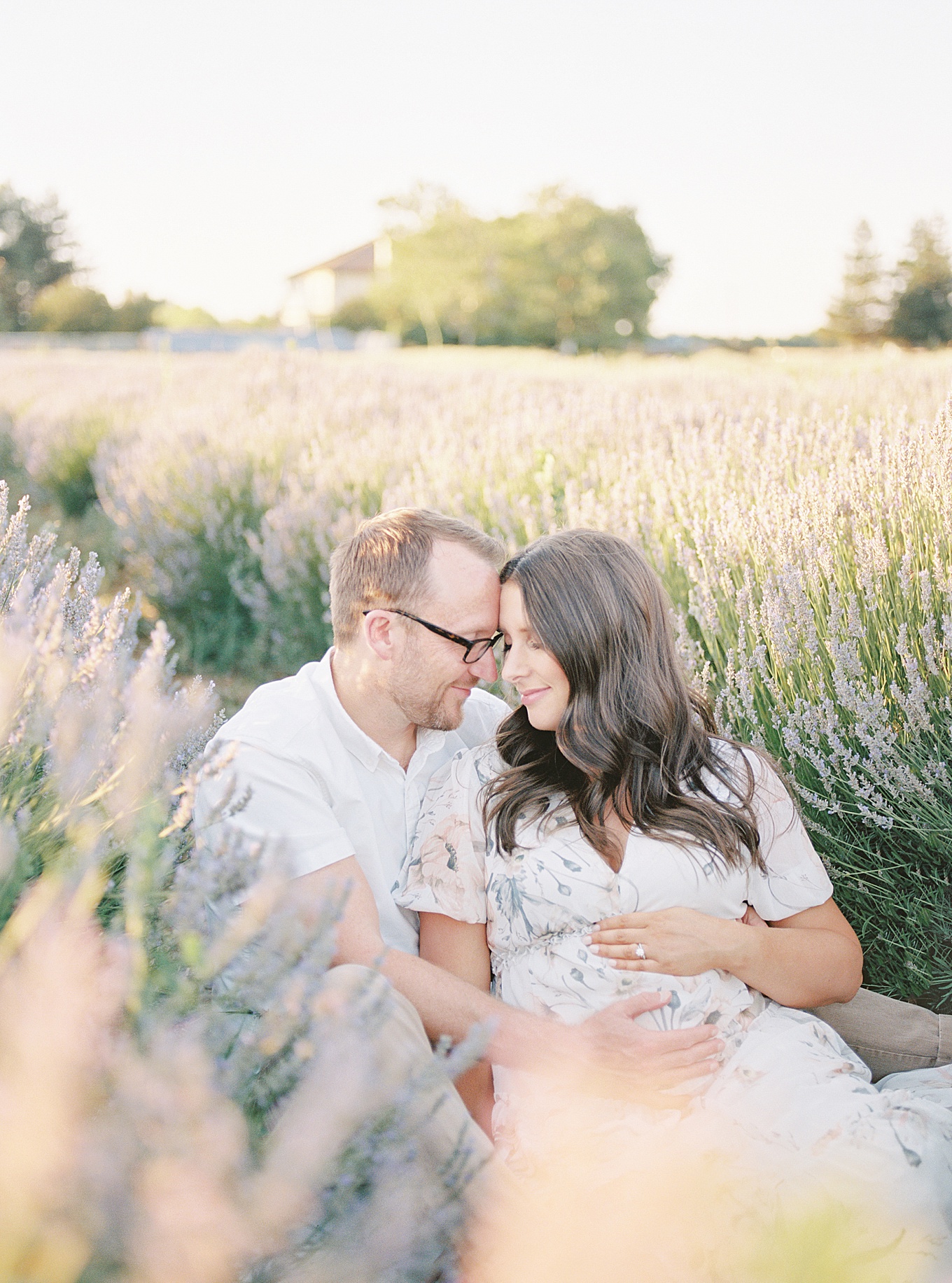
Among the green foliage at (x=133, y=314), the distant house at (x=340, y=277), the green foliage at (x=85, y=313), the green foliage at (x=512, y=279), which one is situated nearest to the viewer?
the green foliage at (x=512, y=279)

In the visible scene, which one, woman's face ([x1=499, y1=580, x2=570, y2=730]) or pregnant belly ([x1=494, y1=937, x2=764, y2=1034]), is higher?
woman's face ([x1=499, y1=580, x2=570, y2=730])

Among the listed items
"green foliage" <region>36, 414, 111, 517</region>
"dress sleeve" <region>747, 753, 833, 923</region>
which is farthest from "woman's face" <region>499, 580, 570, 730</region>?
"green foliage" <region>36, 414, 111, 517</region>

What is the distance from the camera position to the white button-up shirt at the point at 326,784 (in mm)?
1974

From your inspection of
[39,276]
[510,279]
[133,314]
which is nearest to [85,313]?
[133,314]

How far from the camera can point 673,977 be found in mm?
1860

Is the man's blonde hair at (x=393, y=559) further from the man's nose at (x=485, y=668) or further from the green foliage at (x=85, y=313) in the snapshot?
the green foliage at (x=85, y=313)

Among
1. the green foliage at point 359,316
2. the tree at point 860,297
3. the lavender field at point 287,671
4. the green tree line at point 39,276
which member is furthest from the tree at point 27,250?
the lavender field at point 287,671

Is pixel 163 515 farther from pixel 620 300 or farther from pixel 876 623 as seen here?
pixel 620 300

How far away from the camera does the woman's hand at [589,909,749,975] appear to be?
5.98 feet

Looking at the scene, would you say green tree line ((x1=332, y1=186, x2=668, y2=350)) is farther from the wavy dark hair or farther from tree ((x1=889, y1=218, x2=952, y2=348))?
the wavy dark hair

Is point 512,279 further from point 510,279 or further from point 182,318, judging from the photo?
point 182,318

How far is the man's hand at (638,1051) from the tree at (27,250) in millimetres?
60237

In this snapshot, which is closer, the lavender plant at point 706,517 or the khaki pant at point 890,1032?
the khaki pant at point 890,1032

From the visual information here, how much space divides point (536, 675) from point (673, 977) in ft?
2.13
